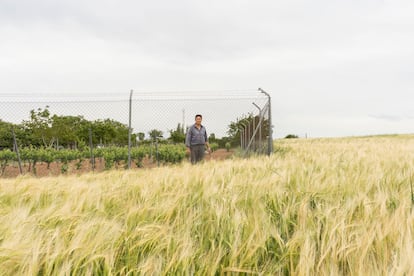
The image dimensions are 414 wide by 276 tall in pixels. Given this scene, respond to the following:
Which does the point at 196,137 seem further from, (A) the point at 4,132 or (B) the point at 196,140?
(A) the point at 4,132

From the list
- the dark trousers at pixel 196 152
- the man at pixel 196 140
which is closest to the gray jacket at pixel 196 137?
the man at pixel 196 140

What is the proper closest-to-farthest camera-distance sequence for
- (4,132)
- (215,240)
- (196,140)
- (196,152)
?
1. (215,240)
2. (196,140)
3. (196,152)
4. (4,132)

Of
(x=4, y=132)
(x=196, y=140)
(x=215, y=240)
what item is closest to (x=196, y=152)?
(x=196, y=140)

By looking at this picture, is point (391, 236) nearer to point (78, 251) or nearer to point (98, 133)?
point (78, 251)

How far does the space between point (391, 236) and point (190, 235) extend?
797mm

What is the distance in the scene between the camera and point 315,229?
1.33 meters

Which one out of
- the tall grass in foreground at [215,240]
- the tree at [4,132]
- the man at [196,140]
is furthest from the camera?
the tree at [4,132]

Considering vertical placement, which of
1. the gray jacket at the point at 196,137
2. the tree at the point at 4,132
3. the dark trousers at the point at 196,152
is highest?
the tree at the point at 4,132

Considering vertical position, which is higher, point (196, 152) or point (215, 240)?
point (196, 152)

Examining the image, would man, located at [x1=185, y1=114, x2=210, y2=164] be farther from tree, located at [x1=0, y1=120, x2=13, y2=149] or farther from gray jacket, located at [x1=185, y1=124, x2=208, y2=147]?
tree, located at [x1=0, y1=120, x2=13, y2=149]

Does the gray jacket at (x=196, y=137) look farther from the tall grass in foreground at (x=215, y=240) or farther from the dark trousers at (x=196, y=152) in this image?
the tall grass in foreground at (x=215, y=240)

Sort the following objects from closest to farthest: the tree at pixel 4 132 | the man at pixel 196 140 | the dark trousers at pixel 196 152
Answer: the man at pixel 196 140
the dark trousers at pixel 196 152
the tree at pixel 4 132

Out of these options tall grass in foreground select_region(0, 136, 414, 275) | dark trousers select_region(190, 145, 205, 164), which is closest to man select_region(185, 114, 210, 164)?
dark trousers select_region(190, 145, 205, 164)

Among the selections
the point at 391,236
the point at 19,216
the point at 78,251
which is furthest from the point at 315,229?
the point at 19,216
